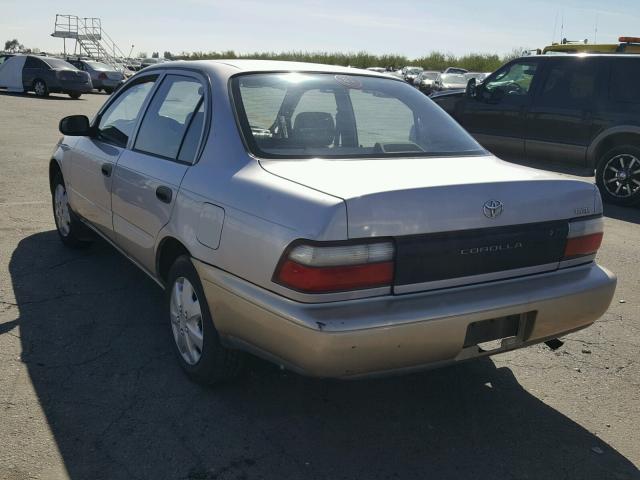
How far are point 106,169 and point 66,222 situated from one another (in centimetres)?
151

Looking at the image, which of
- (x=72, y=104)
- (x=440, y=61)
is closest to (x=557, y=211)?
(x=72, y=104)

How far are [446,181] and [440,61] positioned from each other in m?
61.5

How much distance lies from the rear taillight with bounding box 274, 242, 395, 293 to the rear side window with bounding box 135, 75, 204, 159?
1256 millimetres

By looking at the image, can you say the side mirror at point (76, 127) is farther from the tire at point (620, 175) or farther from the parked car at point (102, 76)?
the parked car at point (102, 76)

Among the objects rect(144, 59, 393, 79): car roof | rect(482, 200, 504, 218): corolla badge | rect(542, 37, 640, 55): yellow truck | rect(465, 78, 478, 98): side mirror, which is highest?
rect(542, 37, 640, 55): yellow truck

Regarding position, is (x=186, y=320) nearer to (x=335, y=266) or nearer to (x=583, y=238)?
(x=335, y=266)

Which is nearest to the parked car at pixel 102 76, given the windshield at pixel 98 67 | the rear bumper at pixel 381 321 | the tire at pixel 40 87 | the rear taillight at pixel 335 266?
the windshield at pixel 98 67

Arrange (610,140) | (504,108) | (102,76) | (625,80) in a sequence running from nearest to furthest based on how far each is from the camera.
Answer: (625,80), (610,140), (504,108), (102,76)

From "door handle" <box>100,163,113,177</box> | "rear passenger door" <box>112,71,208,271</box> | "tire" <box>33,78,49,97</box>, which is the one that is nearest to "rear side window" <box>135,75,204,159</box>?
"rear passenger door" <box>112,71,208,271</box>

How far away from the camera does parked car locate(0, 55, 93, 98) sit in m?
25.0

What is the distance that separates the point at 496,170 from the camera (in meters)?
3.26

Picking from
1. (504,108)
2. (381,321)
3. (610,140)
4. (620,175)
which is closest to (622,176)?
(620,175)

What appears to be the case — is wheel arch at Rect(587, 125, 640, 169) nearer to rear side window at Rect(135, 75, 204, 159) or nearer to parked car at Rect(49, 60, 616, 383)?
parked car at Rect(49, 60, 616, 383)

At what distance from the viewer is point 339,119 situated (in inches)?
151
